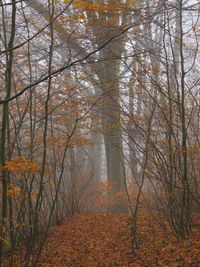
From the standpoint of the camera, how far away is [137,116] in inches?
372

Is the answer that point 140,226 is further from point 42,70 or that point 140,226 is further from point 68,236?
point 42,70

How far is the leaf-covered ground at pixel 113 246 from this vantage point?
6277 millimetres

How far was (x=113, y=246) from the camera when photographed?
7840 mm

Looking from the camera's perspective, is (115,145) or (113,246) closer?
(113,246)

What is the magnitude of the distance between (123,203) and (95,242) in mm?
4970

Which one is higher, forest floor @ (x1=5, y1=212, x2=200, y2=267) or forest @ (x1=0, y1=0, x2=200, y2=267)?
forest @ (x1=0, y1=0, x2=200, y2=267)

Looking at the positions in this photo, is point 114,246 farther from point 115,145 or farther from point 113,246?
point 115,145

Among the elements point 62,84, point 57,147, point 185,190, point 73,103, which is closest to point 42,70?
point 62,84

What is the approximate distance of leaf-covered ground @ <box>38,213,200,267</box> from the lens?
628cm

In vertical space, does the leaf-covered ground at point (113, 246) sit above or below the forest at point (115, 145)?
below

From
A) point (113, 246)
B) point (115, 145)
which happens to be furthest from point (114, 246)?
point (115, 145)

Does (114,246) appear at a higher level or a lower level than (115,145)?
lower

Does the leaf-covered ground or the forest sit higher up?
the forest

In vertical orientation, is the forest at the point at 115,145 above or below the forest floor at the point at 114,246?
above
